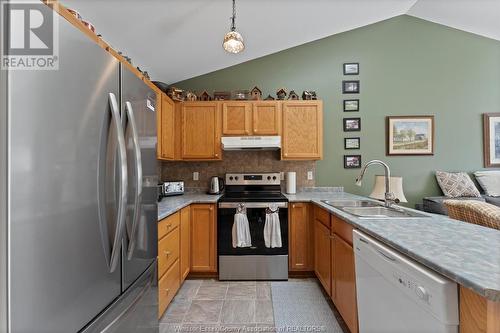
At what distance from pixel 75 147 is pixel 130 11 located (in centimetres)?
166

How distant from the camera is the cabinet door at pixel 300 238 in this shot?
263 centimetres

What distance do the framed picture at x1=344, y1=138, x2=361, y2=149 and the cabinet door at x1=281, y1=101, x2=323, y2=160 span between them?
22.1 inches

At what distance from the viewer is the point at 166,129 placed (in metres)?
2.74

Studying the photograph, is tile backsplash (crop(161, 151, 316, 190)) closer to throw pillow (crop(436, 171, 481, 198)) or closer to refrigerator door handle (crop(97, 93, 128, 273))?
throw pillow (crop(436, 171, 481, 198))

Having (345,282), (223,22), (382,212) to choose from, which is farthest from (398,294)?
(223,22)

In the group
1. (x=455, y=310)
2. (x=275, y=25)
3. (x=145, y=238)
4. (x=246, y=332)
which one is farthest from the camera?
(x=275, y=25)

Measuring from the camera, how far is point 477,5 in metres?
2.88

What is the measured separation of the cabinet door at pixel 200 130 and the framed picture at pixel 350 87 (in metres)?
1.88

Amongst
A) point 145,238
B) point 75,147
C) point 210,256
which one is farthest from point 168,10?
point 210,256

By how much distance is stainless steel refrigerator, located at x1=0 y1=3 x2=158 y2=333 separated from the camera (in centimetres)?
59

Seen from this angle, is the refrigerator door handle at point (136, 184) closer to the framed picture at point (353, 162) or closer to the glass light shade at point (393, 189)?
the glass light shade at point (393, 189)

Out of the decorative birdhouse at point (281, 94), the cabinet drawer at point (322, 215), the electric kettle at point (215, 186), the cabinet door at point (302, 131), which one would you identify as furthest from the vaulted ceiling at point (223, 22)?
the cabinet drawer at point (322, 215)

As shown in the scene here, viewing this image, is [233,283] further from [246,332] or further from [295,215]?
[295,215]

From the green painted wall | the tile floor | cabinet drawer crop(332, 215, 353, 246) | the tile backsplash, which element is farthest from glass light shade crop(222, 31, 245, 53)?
the tile floor
